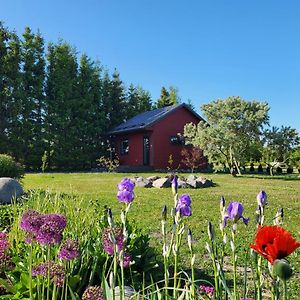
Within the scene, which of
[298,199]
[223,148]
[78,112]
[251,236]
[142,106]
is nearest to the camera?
[251,236]

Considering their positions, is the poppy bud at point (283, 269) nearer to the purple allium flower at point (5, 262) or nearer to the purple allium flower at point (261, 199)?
the purple allium flower at point (261, 199)

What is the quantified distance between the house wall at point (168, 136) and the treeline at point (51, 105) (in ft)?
19.3

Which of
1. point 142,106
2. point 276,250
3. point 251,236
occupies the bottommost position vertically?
point 251,236

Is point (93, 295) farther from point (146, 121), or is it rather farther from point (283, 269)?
point (146, 121)

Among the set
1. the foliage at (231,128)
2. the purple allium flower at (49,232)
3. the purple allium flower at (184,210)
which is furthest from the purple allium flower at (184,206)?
the foliage at (231,128)

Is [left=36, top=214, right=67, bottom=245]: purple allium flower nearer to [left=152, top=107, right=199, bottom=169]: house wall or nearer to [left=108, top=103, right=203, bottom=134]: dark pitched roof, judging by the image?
[left=108, top=103, right=203, bottom=134]: dark pitched roof

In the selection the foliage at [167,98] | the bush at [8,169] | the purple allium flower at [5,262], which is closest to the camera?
the purple allium flower at [5,262]

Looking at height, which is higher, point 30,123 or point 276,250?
point 30,123

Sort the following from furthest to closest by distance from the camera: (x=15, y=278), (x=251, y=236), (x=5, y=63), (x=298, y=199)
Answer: (x=5, y=63)
(x=298, y=199)
(x=251, y=236)
(x=15, y=278)

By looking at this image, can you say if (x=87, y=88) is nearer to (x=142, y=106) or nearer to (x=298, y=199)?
(x=142, y=106)

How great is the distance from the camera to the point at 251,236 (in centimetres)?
639

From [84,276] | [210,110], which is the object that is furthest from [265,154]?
[84,276]

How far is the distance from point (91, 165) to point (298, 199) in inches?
851

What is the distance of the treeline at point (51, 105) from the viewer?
27.5 meters
